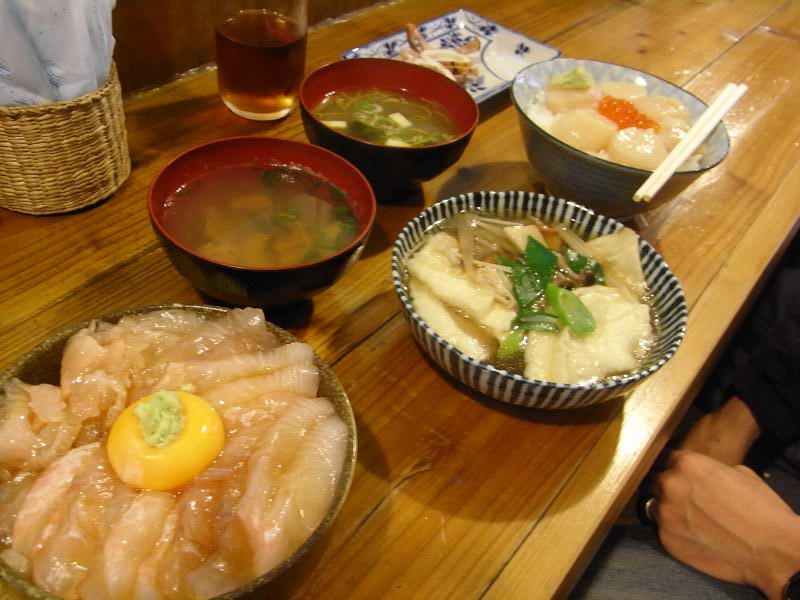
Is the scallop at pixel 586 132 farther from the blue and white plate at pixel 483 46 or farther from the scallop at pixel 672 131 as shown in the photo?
the blue and white plate at pixel 483 46

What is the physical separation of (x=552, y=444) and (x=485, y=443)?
12cm

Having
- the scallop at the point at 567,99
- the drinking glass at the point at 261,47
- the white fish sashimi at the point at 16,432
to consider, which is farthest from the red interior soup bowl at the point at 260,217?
the scallop at the point at 567,99

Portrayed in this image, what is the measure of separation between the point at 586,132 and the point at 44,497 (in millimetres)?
1374

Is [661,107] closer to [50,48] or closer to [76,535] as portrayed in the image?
[50,48]

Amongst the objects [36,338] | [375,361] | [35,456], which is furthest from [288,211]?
[35,456]

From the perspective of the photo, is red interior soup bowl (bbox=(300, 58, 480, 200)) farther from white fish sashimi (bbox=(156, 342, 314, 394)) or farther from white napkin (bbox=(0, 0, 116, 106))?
white fish sashimi (bbox=(156, 342, 314, 394))

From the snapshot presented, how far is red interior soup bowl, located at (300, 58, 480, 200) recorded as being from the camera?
1.44m

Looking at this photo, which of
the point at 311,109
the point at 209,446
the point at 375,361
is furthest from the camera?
the point at 311,109

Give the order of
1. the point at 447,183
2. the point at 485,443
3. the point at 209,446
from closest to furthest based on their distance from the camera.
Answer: the point at 209,446
the point at 485,443
the point at 447,183

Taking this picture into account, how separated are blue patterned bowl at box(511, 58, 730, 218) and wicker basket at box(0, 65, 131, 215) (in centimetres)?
94

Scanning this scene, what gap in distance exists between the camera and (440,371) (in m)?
1.27

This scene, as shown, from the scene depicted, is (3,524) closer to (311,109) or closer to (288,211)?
(288,211)

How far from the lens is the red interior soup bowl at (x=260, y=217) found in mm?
1099

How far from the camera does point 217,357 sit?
972 mm
